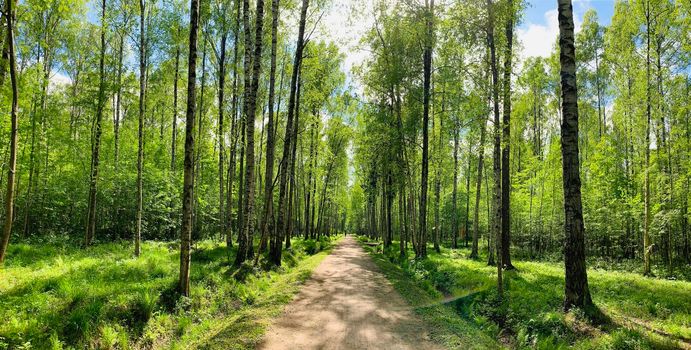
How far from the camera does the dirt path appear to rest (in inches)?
268

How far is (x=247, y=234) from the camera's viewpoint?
14281 mm

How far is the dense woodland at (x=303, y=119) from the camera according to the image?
36.1 ft

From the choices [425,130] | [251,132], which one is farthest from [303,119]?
[251,132]

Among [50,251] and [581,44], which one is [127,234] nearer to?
[50,251]

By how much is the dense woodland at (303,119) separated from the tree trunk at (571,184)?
0.10 feet

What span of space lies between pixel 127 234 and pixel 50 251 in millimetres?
10088

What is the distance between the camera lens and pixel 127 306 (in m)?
6.80

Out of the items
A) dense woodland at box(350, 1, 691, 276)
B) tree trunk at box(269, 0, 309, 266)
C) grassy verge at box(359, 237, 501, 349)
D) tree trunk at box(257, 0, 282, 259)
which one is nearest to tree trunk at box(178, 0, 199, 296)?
tree trunk at box(257, 0, 282, 259)

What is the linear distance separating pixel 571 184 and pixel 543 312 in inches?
115

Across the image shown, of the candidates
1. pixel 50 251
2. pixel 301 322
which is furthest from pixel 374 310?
pixel 50 251

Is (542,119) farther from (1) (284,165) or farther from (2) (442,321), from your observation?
(2) (442,321)

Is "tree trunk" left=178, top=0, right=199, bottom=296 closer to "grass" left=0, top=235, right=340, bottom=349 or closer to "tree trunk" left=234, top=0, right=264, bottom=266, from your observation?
"grass" left=0, top=235, right=340, bottom=349

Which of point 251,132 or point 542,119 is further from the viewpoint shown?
point 542,119

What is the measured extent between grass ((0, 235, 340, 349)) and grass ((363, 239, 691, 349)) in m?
4.29
